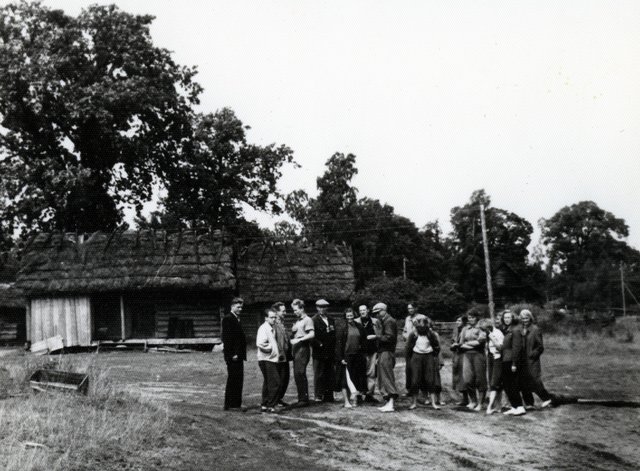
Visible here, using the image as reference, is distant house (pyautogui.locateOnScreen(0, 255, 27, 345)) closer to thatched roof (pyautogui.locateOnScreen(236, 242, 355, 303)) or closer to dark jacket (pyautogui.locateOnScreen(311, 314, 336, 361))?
thatched roof (pyautogui.locateOnScreen(236, 242, 355, 303))

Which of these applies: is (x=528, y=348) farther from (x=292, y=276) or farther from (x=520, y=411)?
(x=292, y=276)

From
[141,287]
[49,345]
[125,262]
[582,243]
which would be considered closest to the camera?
[49,345]

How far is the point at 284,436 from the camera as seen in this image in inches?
367

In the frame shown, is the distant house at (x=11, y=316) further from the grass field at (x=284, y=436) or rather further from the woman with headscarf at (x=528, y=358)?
the woman with headscarf at (x=528, y=358)

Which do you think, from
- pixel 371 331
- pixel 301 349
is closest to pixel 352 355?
pixel 371 331

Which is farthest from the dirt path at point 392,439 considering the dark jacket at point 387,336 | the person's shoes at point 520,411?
the dark jacket at point 387,336

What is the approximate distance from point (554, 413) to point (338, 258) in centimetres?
1968

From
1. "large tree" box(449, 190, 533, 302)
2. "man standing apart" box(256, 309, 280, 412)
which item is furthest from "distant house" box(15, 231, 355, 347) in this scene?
"large tree" box(449, 190, 533, 302)

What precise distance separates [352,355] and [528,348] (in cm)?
303

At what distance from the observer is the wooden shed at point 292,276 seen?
29.2 metres

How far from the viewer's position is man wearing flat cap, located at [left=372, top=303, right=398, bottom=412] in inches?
463

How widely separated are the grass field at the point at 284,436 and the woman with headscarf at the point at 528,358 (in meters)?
0.39

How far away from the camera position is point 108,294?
90.8 ft

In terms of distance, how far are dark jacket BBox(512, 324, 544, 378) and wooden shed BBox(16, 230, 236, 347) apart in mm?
16444
